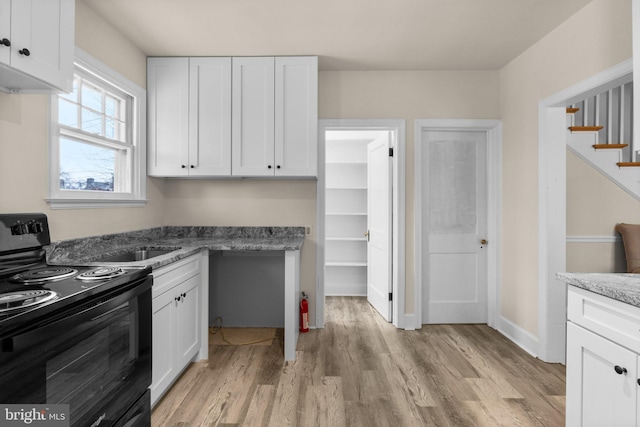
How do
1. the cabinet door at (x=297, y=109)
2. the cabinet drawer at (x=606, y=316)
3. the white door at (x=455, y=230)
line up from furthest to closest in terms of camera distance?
the white door at (x=455, y=230) < the cabinet door at (x=297, y=109) < the cabinet drawer at (x=606, y=316)

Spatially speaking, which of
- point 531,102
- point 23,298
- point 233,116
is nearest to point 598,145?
point 531,102

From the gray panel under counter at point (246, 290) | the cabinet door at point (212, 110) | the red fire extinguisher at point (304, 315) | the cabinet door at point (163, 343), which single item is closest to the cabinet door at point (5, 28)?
the cabinet door at point (163, 343)

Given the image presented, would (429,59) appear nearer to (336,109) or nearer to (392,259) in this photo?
(336,109)

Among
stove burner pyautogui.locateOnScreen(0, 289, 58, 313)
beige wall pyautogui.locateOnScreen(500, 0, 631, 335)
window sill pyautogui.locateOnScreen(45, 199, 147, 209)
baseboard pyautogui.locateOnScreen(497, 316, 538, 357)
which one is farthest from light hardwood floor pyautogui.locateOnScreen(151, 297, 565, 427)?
window sill pyautogui.locateOnScreen(45, 199, 147, 209)

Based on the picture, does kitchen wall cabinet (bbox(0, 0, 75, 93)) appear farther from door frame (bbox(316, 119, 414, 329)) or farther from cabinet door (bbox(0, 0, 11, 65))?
door frame (bbox(316, 119, 414, 329))

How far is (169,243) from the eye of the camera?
115 inches

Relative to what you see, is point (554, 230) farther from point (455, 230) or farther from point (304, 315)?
point (304, 315)

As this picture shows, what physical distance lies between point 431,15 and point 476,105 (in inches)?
53.9

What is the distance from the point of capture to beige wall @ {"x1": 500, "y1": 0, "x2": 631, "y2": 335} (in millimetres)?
2307

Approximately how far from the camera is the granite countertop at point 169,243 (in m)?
2.15

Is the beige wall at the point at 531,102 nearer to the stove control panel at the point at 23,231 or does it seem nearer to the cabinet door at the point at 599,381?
the cabinet door at the point at 599,381

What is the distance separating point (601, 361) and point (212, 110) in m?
3.18

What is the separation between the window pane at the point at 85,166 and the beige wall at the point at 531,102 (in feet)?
11.4

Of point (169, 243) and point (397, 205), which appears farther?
point (397, 205)
